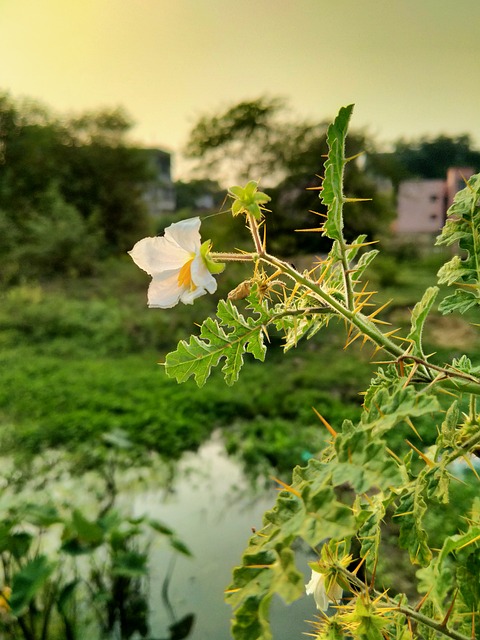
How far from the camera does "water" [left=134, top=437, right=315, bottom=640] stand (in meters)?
1.70

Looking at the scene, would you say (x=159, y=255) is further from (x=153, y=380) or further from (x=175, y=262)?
(x=153, y=380)

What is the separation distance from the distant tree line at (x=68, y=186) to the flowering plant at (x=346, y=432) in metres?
5.60

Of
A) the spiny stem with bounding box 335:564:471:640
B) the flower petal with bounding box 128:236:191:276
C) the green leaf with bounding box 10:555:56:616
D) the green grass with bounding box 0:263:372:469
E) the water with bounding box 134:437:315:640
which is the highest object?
the flower petal with bounding box 128:236:191:276

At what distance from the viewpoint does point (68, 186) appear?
20.9 feet

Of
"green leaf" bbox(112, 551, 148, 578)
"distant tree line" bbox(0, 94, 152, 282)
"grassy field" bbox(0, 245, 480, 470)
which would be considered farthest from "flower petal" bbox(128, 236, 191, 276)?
"distant tree line" bbox(0, 94, 152, 282)

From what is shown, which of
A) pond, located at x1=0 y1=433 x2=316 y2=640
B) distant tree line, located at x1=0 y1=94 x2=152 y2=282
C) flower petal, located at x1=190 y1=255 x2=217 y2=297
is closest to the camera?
flower petal, located at x1=190 y1=255 x2=217 y2=297

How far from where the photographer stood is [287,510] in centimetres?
26

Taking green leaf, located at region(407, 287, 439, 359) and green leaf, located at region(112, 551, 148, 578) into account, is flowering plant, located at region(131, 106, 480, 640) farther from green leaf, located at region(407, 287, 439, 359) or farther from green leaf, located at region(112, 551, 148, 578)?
green leaf, located at region(112, 551, 148, 578)

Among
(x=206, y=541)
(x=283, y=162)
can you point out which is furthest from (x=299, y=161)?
(x=206, y=541)

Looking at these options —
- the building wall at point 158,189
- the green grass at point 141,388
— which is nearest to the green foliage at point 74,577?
the green grass at point 141,388

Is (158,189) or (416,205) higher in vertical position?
(158,189)

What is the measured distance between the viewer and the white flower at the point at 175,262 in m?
0.33

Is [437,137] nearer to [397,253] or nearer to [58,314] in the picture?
[397,253]

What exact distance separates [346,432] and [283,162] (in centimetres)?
493
